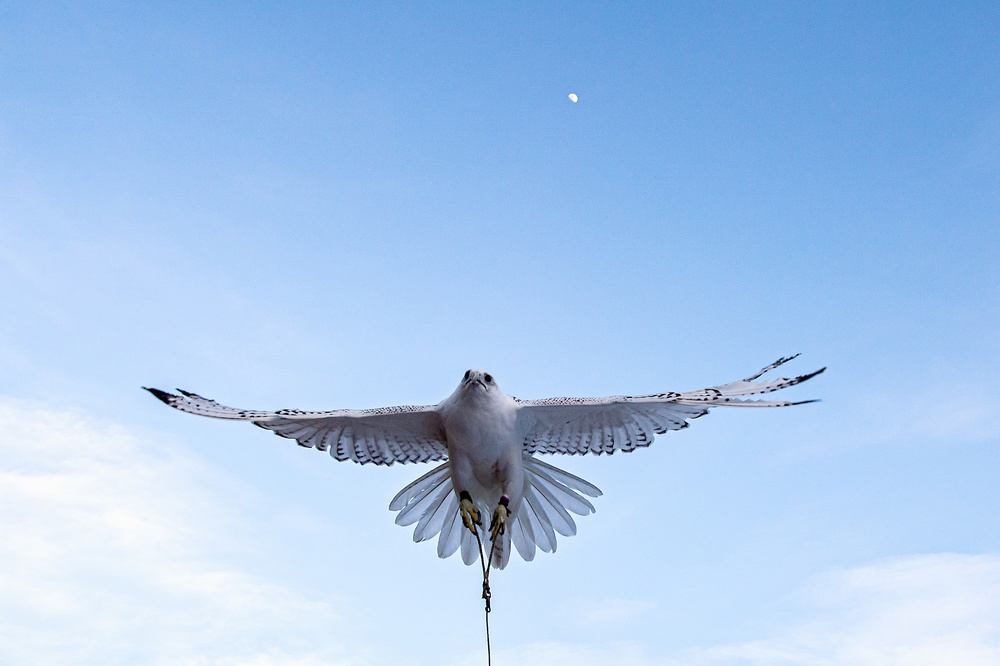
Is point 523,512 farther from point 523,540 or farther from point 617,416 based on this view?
point 617,416

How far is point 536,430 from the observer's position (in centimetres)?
578

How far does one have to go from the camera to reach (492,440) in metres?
5.42

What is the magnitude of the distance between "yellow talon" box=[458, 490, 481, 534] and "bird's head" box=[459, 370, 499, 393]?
0.63m

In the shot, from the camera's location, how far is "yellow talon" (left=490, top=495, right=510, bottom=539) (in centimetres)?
547

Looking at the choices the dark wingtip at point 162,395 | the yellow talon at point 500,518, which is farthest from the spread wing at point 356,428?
the yellow talon at point 500,518

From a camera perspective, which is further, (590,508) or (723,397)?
(590,508)

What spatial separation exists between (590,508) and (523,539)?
45 centimetres

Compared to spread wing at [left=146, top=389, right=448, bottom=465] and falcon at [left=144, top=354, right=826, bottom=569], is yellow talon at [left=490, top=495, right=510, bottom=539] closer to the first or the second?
falcon at [left=144, top=354, right=826, bottom=569]

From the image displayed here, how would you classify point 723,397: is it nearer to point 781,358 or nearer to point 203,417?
point 781,358

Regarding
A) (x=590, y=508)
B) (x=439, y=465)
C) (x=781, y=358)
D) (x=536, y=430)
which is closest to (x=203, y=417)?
(x=439, y=465)

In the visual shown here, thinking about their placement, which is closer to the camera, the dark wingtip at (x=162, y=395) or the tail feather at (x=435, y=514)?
the dark wingtip at (x=162, y=395)

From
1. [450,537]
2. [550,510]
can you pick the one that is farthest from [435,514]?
[550,510]

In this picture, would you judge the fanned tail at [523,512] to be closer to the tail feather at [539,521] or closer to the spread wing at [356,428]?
the tail feather at [539,521]

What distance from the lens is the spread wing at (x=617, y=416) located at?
5430mm
